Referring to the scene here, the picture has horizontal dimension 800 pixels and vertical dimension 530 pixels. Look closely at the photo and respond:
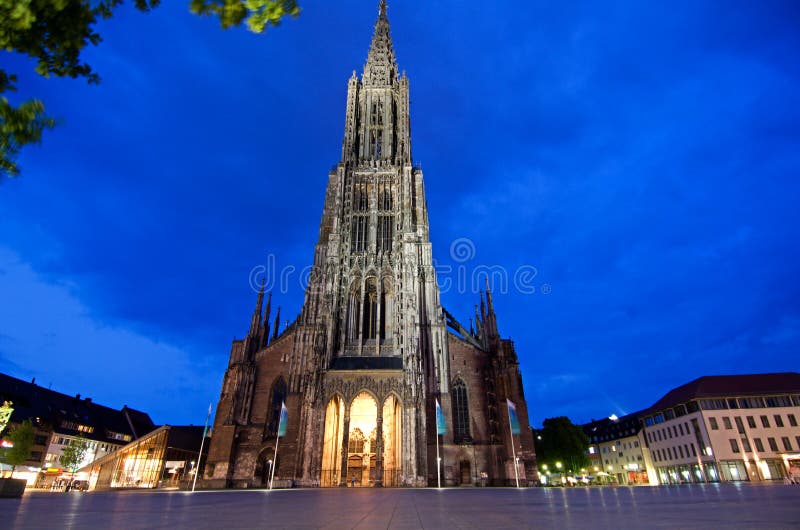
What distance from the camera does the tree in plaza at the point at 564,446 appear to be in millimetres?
50219

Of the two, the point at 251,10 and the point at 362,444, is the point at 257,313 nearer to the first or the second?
the point at 362,444

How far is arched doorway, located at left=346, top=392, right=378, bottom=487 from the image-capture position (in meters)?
32.8

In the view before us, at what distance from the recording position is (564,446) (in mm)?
50188

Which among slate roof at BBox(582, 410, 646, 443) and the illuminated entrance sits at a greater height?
slate roof at BBox(582, 410, 646, 443)

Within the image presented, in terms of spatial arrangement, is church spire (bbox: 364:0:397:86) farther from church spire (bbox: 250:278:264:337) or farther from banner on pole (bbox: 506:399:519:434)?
banner on pole (bbox: 506:399:519:434)

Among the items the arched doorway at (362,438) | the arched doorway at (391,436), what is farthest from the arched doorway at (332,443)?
the arched doorway at (391,436)

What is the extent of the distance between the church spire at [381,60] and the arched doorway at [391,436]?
40.0 metres

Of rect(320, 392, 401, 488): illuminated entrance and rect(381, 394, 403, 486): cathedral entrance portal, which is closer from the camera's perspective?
rect(320, 392, 401, 488): illuminated entrance

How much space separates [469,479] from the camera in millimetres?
30734

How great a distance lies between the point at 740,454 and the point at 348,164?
49.5 metres

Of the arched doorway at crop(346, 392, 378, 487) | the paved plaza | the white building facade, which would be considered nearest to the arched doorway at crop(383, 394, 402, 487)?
the arched doorway at crop(346, 392, 378, 487)

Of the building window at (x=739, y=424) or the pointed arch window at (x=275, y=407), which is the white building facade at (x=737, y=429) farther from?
the pointed arch window at (x=275, y=407)

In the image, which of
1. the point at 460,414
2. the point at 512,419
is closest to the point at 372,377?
the point at 460,414

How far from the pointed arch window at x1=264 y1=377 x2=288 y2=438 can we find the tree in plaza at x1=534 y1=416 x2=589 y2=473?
117 ft
